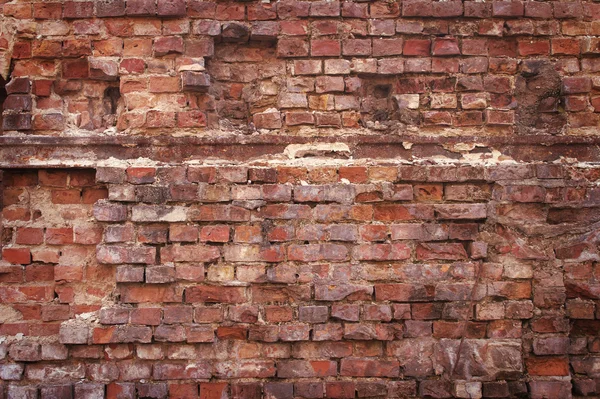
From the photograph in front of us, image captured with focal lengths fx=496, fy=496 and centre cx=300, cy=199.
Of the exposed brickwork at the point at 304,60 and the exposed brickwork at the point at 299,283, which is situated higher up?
the exposed brickwork at the point at 304,60

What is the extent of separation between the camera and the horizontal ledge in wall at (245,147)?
2232 millimetres

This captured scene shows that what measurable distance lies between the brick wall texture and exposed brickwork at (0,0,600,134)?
0.01m

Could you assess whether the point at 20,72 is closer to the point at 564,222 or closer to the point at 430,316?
the point at 430,316

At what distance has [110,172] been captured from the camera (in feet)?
7.23

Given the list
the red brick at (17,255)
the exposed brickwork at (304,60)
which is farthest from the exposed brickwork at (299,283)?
the exposed brickwork at (304,60)

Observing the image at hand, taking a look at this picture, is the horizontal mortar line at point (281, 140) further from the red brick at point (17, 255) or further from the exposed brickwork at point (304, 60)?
the red brick at point (17, 255)

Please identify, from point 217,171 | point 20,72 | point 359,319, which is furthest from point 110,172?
point 359,319

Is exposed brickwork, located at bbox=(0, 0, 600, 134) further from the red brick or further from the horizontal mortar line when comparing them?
the red brick

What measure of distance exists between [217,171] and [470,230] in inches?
45.8

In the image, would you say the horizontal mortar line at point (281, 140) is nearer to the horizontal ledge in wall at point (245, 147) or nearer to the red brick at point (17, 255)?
the horizontal ledge in wall at point (245, 147)

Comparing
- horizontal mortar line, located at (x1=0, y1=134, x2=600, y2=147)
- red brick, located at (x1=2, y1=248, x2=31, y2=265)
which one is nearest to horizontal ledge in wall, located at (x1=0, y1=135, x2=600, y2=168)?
horizontal mortar line, located at (x1=0, y1=134, x2=600, y2=147)

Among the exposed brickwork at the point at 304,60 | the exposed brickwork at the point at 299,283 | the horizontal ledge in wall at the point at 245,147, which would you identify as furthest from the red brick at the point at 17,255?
the exposed brickwork at the point at 304,60

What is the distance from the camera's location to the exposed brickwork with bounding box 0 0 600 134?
89.4 inches

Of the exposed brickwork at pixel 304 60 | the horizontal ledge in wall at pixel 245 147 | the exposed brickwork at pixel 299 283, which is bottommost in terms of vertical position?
the exposed brickwork at pixel 299 283
